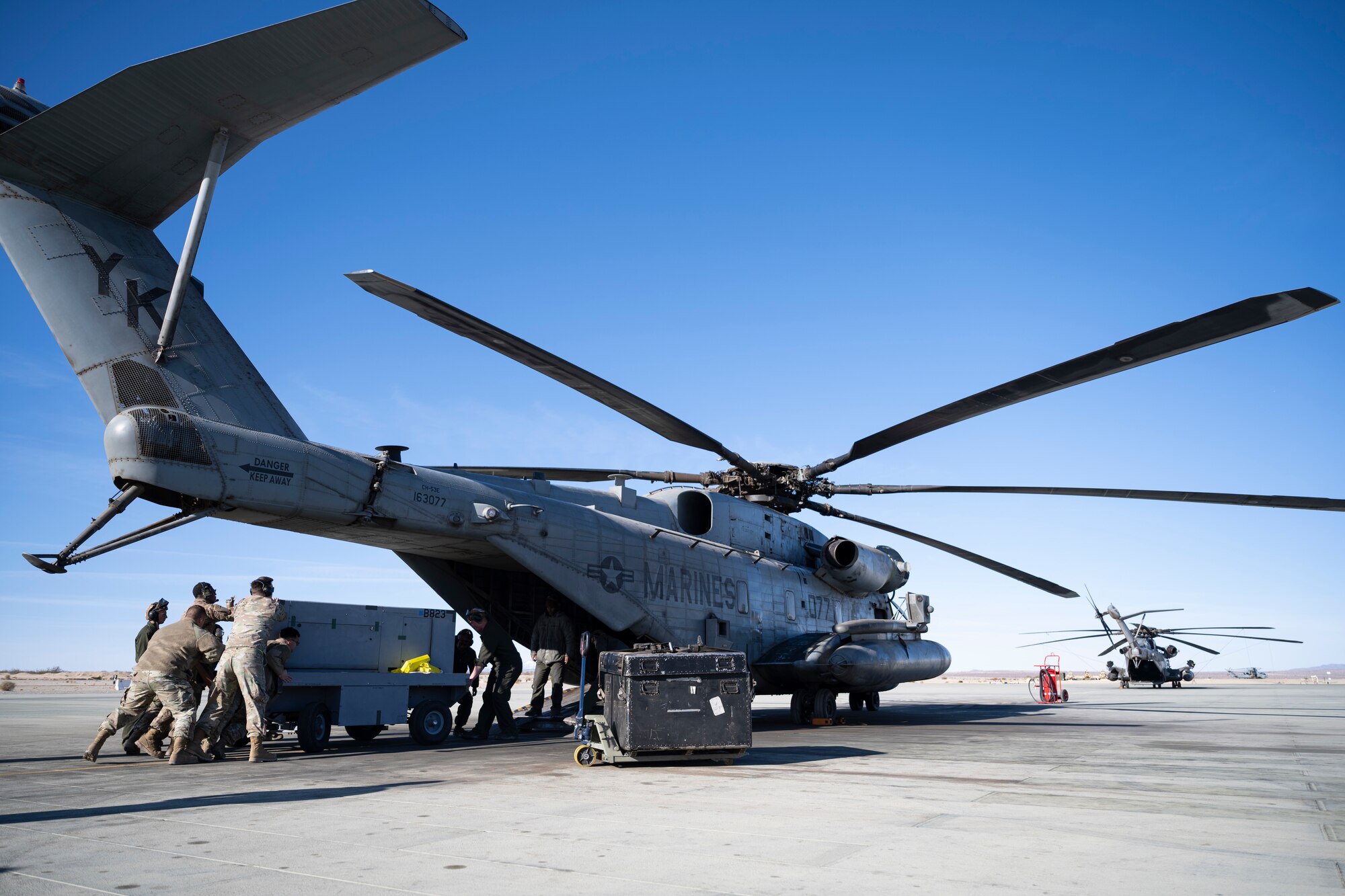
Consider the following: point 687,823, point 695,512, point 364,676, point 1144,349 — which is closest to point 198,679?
point 364,676

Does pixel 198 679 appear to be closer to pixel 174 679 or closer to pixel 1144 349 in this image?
pixel 174 679

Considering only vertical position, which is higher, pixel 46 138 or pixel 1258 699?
pixel 46 138

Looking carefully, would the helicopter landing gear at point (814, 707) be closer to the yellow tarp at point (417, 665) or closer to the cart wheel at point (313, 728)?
the yellow tarp at point (417, 665)

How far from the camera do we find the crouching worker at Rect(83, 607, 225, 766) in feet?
28.5

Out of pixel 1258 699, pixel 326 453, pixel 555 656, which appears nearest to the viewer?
pixel 326 453

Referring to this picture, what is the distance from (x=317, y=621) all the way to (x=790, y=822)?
7.17 m

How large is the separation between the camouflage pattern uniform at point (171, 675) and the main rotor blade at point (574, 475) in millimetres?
3561

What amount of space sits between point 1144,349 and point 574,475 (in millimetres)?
8407

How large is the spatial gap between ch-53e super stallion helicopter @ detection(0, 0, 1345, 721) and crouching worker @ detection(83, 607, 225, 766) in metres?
1.16

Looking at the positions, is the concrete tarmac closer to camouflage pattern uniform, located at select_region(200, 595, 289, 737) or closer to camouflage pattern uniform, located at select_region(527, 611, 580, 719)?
camouflage pattern uniform, located at select_region(200, 595, 289, 737)

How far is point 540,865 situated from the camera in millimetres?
4051

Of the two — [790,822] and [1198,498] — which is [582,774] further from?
[1198,498]

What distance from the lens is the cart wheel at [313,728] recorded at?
9734 millimetres

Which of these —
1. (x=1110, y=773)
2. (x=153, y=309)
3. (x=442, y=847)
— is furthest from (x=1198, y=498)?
(x=153, y=309)
